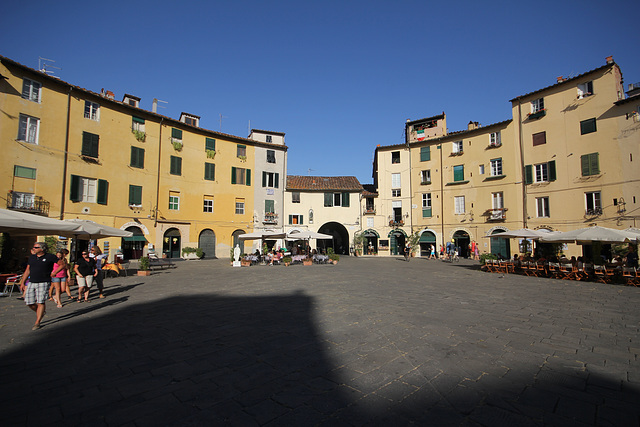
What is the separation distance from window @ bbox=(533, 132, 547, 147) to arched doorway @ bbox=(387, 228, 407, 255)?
44.1ft

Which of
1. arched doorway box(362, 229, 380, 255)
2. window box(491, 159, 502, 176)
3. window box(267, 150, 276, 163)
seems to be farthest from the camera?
arched doorway box(362, 229, 380, 255)

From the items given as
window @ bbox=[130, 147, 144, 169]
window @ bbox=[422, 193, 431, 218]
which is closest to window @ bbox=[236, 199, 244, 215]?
window @ bbox=[130, 147, 144, 169]

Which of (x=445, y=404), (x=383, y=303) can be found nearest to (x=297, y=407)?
(x=445, y=404)

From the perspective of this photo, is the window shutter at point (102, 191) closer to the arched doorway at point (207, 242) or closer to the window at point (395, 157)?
the arched doorway at point (207, 242)

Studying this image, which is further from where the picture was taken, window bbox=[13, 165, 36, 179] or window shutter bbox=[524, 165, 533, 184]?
window shutter bbox=[524, 165, 533, 184]

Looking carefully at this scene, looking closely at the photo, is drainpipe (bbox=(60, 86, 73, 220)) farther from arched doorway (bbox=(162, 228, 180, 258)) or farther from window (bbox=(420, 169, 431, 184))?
window (bbox=(420, 169, 431, 184))

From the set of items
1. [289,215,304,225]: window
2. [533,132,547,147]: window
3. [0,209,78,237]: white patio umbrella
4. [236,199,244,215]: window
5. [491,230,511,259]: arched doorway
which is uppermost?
[533,132,547,147]: window

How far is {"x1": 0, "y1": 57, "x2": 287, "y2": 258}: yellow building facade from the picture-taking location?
58.2ft

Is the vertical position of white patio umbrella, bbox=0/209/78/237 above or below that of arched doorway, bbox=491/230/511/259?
above

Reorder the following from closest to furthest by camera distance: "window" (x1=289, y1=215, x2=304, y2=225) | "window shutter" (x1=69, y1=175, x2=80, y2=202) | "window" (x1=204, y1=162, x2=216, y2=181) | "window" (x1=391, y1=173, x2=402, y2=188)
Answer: "window shutter" (x1=69, y1=175, x2=80, y2=202) → "window" (x1=204, y1=162, x2=216, y2=181) → "window" (x1=391, y1=173, x2=402, y2=188) → "window" (x1=289, y1=215, x2=304, y2=225)

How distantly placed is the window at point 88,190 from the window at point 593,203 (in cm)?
3330

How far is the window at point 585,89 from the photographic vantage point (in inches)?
826

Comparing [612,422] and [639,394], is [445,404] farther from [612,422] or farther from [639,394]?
[639,394]

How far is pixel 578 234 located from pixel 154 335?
1593 cm
